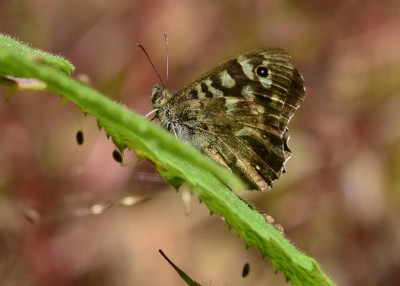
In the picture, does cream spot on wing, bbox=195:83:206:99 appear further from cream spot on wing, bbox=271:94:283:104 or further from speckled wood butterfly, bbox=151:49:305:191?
cream spot on wing, bbox=271:94:283:104

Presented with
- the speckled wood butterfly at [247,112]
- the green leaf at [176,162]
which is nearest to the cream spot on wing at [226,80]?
the speckled wood butterfly at [247,112]

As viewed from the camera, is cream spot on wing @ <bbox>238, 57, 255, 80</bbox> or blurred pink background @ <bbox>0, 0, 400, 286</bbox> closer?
cream spot on wing @ <bbox>238, 57, 255, 80</bbox>

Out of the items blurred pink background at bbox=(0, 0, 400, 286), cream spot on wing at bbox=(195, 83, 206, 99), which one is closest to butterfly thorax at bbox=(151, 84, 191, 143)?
cream spot on wing at bbox=(195, 83, 206, 99)

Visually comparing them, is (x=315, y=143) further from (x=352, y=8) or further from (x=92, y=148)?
(x=92, y=148)

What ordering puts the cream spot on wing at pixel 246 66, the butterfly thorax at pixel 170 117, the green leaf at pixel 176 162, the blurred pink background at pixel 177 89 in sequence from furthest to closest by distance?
the blurred pink background at pixel 177 89, the butterfly thorax at pixel 170 117, the cream spot on wing at pixel 246 66, the green leaf at pixel 176 162

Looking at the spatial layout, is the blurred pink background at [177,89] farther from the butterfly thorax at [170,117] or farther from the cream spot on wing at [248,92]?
the cream spot on wing at [248,92]

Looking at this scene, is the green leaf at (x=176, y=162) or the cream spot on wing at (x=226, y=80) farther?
the cream spot on wing at (x=226, y=80)

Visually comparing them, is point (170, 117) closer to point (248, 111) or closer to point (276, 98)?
point (248, 111)

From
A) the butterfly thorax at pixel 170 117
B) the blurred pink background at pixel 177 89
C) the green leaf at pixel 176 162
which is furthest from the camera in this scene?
the blurred pink background at pixel 177 89
